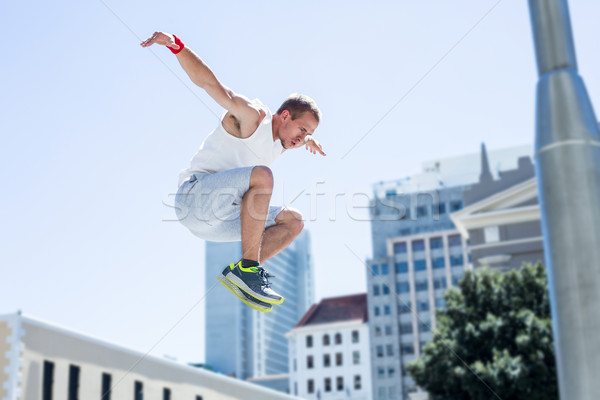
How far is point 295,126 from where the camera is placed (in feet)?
17.6

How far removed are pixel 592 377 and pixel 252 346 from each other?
182310 mm

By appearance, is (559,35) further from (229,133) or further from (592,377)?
(229,133)

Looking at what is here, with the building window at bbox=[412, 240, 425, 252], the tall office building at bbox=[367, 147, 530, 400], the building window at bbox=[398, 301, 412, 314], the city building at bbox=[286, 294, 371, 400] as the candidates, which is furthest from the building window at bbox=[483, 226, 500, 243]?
the city building at bbox=[286, 294, 371, 400]

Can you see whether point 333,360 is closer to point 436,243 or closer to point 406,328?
point 406,328

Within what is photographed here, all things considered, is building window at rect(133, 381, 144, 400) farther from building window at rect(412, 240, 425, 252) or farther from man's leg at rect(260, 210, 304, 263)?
building window at rect(412, 240, 425, 252)

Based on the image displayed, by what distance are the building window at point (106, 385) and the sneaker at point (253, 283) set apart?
22.4 m

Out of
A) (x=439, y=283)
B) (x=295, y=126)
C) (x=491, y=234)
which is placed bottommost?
(x=295, y=126)

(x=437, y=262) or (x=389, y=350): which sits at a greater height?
(x=437, y=262)

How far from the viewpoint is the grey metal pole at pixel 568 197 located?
Answer: 2.67 meters

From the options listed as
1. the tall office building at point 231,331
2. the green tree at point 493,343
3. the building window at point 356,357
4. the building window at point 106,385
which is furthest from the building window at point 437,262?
the building window at point 106,385

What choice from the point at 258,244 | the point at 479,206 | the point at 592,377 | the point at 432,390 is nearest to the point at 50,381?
the point at 432,390

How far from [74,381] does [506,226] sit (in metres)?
32.0

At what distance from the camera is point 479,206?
159ft

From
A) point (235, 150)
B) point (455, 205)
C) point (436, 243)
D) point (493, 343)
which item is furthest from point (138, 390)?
point (455, 205)
